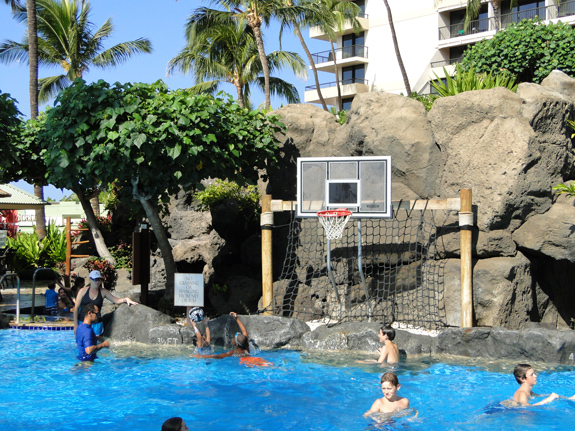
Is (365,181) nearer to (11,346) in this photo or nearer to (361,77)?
(11,346)

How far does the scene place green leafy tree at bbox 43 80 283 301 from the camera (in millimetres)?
11867

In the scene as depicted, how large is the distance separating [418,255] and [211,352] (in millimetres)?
4860

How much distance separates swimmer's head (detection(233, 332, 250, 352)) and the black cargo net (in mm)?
1765

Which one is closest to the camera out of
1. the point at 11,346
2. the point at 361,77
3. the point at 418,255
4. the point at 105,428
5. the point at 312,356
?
the point at 105,428

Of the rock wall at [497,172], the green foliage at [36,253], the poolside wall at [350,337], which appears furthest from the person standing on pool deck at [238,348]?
the green foliage at [36,253]

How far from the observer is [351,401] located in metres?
8.55

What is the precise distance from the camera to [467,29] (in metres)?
40.4

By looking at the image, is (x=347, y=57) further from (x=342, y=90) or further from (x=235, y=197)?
(x=235, y=197)

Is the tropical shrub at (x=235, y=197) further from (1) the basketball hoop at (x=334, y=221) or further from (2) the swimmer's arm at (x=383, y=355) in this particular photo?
(2) the swimmer's arm at (x=383, y=355)

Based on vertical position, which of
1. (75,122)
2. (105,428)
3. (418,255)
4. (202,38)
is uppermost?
(202,38)

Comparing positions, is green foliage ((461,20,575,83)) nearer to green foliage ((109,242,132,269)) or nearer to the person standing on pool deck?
the person standing on pool deck

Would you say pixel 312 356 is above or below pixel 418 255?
below

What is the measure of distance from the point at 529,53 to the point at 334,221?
814 centimetres

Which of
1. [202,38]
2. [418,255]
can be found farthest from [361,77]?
[418,255]
